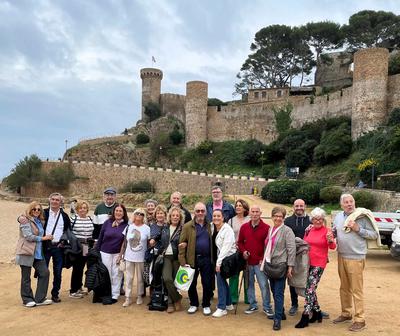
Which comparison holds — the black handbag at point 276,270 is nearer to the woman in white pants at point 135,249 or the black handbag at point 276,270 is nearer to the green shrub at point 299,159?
the woman in white pants at point 135,249

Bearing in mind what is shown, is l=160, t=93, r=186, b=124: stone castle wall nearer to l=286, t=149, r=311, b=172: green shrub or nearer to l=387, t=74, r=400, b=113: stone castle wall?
l=286, t=149, r=311, b=172: green shrub

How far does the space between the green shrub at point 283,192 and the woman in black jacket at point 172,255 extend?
1960cm

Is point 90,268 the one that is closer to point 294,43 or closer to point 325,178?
point 325,178

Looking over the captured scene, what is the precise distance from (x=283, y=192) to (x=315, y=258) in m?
20.1

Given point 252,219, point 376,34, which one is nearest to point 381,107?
point 376,34

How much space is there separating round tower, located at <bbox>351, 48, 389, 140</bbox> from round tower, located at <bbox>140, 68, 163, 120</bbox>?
1351 inches

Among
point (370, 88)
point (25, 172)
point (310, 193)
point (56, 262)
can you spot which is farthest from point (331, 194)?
point (25, 172)

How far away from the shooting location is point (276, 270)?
5.76 m

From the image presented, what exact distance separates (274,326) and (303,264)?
0.93m

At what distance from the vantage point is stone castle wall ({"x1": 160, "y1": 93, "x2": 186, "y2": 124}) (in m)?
58.5

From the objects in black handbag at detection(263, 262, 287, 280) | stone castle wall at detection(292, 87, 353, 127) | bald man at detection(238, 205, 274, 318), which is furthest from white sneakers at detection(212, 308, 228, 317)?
stone castle wall at detection(292, 87, 353, 127)

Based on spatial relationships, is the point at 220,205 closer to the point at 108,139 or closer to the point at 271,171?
the point at 271,171

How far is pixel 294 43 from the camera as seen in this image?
168 feet

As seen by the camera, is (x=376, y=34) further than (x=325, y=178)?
Yes
